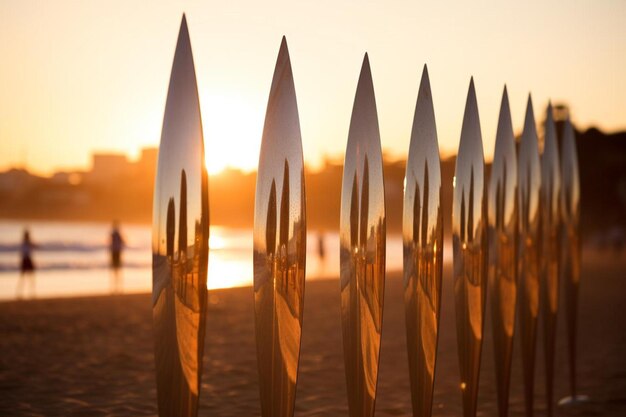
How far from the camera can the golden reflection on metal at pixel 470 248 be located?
5.55 m

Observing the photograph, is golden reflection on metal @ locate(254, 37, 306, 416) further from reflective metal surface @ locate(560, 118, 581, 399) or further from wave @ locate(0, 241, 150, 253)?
wave @ locate(0, 241, 150, 253)

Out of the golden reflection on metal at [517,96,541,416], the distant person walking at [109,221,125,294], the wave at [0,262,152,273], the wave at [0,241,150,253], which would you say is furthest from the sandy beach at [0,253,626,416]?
the wave at [0,241,150,253]

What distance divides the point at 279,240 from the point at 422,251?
1.18m

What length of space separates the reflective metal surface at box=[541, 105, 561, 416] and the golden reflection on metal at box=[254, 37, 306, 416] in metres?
3.54

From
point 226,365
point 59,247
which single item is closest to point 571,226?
point 226,365

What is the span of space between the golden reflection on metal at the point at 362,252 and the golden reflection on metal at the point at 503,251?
1597mm

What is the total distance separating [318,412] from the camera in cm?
792

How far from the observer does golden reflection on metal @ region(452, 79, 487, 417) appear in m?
5.55

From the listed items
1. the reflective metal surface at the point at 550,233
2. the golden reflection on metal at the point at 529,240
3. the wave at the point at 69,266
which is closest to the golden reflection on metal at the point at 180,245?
the golden reflection on metal at the point at 529,240

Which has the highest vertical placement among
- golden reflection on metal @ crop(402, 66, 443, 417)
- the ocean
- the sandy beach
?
golden reflection on metal @ crop(402, 66, 443, 417)

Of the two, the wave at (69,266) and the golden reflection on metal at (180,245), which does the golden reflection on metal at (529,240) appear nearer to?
the golden reflection on metal at (180,245)

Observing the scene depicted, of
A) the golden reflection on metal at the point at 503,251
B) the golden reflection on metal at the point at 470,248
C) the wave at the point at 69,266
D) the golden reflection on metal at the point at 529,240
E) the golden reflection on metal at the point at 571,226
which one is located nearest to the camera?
the golden reflection on metal at the point at 470,248

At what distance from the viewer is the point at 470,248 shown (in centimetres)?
559

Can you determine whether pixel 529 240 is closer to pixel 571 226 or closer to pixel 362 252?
pixel 571 226
